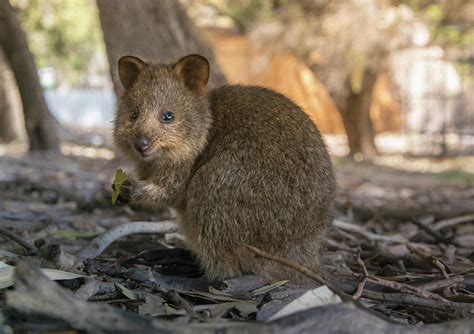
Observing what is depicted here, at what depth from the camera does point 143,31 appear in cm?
776

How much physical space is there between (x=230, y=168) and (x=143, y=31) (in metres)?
4.98

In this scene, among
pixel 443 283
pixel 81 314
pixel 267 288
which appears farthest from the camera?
pixel 443 283

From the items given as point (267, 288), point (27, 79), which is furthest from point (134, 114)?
point (27, 79)

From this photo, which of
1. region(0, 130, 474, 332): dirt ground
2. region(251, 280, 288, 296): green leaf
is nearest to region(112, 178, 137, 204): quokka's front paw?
region(0, 130, 474, 332): dirt ground

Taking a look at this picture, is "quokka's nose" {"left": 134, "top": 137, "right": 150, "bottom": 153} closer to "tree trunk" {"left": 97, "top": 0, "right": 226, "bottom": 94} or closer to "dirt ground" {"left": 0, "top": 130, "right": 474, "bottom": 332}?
"dirt ground" {"left": 0, "top": 130, "right": 474, "bottom": 332}

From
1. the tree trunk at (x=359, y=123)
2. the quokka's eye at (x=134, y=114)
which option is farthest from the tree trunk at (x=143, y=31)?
the tree trunk at (x=359, y=123)

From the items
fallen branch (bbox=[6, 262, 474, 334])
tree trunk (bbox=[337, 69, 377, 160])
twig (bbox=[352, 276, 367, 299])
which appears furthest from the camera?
tree trunk (bbox=[337, 69, 377, 160])

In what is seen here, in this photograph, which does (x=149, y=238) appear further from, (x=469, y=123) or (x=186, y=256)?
(x=469, y=123)

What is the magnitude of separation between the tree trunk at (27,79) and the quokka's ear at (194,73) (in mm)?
9598

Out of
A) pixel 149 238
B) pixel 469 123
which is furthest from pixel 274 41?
pixel 149 238

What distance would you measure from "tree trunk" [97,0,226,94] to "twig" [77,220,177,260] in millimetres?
3735

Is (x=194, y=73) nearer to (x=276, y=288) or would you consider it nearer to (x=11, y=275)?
(x=276, y=288)

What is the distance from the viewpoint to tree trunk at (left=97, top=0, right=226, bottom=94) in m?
7.73

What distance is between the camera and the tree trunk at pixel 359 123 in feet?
60.3
